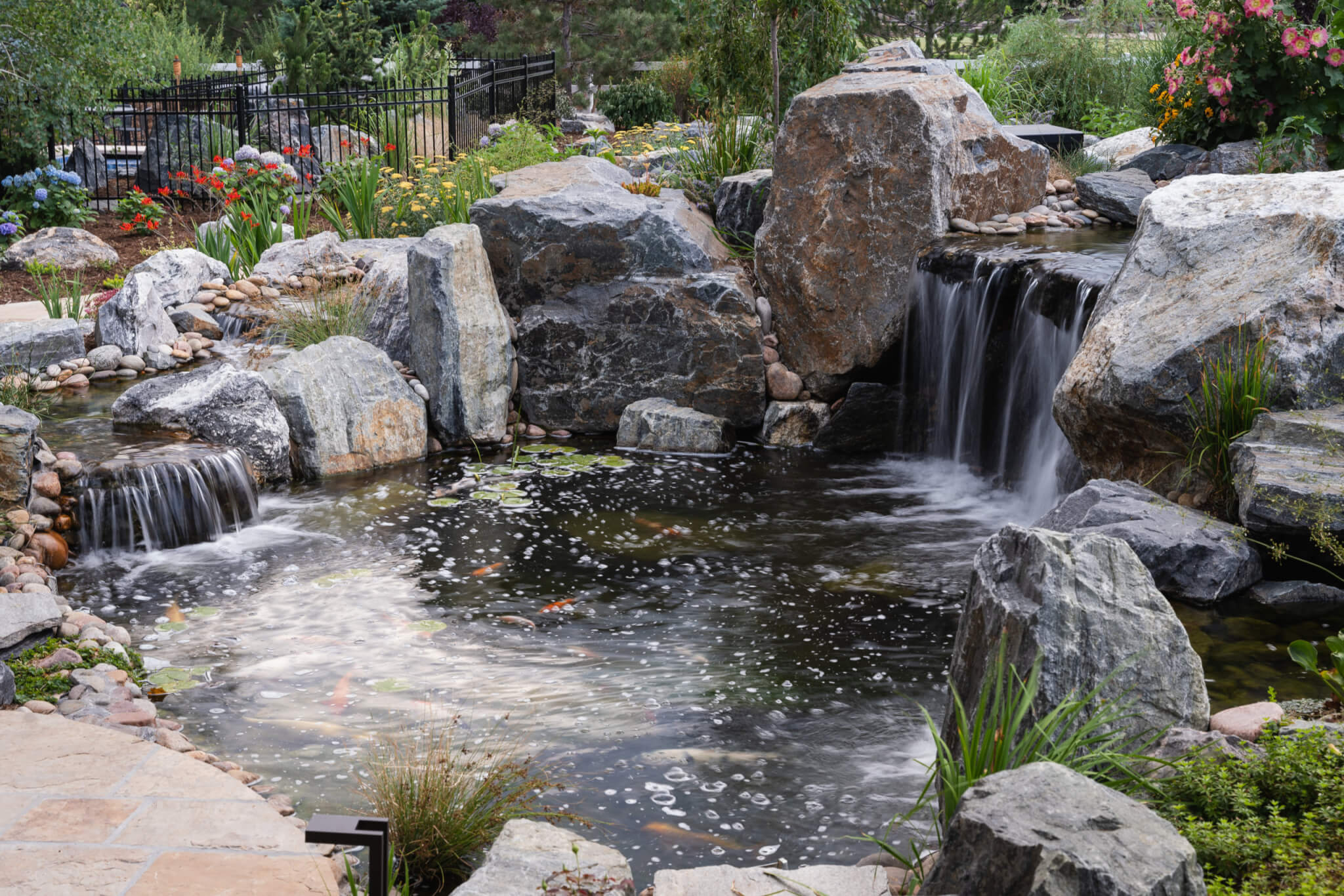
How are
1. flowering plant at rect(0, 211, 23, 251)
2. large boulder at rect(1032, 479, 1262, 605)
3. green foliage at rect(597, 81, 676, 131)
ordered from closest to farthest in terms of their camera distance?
large boulder at rect(1032, 479, 1262, 605) < flowering plant at rect(0, 211, 23, 251) < green foliage at rect(597, 81, 676, 131)

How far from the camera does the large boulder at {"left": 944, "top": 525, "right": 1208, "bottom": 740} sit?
3.24 metres

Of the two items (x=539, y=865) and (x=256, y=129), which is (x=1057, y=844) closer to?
(x=539, y=865)

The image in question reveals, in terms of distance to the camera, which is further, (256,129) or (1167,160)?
(256,129)

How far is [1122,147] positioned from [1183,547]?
24.3ft

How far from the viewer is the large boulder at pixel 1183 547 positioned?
5.06m

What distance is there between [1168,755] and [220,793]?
2849 millimetres

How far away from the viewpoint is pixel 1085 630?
327 centimetres

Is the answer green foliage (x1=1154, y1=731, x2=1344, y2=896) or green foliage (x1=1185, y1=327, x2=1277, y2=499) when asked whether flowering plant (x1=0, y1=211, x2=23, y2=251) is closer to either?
green foliage (x1=1185, y1=327, x2=1277, y2=499)

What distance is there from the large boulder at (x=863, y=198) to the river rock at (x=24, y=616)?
5.33 metres

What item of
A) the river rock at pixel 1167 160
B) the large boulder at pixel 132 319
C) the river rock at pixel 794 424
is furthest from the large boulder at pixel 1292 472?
the large boulder at pixel 132 319

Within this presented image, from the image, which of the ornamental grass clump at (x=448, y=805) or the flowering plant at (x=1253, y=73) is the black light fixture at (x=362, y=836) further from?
the flowering plant at (x=1253, y=73)

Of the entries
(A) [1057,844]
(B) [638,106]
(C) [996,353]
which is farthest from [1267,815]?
(B) [638,106]

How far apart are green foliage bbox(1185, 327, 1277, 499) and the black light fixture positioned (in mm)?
4325

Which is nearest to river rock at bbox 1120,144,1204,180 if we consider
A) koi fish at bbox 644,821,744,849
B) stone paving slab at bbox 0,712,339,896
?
koi fish at bbox 644,821,744,849
